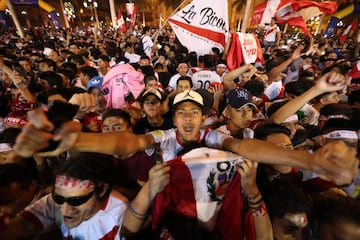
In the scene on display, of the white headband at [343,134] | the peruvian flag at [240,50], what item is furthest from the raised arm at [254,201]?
the peruvian flag at [240,50]

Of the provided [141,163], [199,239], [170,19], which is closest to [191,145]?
[141,163]

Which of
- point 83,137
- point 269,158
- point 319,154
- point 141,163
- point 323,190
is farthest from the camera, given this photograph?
point 141,163

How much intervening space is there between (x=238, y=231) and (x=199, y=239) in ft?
0.92

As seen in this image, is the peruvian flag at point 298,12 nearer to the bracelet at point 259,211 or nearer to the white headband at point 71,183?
the bracelet at point 259,211

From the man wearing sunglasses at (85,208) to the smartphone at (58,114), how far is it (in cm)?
64

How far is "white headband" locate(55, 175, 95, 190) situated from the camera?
1.67 m

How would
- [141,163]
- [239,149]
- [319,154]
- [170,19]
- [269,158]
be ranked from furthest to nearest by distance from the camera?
1. [170,19]
2. [141,163]
3. [239,149]
4. [269,158]
5. [319,154]

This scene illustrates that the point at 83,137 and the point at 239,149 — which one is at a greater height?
the point at 83,137

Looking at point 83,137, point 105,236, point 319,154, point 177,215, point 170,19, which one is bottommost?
point 105,236

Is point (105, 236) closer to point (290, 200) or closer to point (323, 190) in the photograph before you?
point (290, 200)

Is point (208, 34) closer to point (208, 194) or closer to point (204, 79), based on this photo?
point (204, 79)

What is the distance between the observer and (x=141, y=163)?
2.40m

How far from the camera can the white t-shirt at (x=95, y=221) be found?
1.77 meters

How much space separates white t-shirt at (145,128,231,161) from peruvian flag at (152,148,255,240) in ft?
1.31
